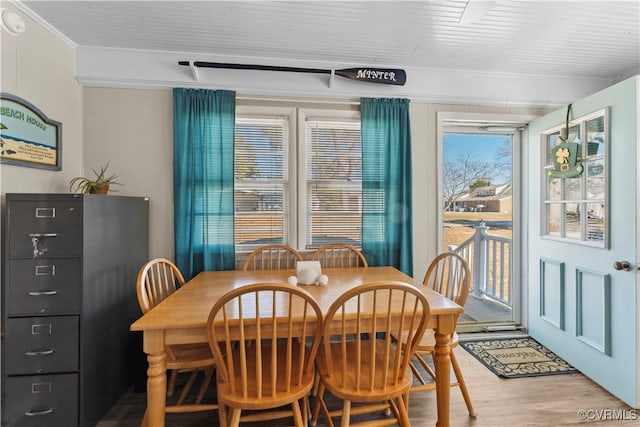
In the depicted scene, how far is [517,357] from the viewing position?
262 cm

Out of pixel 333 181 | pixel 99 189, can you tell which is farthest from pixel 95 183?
pixel 333 181

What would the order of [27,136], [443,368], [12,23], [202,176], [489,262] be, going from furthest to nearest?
[489,262], [202,176], [27,136], [12,23], [443,368]

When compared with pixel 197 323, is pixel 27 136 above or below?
above

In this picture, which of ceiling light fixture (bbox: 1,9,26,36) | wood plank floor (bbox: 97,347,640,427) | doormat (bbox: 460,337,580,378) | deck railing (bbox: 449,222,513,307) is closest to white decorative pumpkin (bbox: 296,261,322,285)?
wood plank floor (bbox: 97,347,640,427)

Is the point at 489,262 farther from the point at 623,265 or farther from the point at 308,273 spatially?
the point at 308,273

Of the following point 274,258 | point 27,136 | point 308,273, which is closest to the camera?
point 27,136

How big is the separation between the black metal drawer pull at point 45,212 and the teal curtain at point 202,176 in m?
0.86

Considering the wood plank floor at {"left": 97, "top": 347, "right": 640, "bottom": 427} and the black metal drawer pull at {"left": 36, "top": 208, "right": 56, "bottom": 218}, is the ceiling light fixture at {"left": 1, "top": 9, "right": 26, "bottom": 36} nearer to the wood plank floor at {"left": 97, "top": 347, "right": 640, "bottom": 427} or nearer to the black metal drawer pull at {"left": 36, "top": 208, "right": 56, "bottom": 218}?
the black metal drawer pull at {"left": 36, "top": 208, "right": 56, "bottom": 218}

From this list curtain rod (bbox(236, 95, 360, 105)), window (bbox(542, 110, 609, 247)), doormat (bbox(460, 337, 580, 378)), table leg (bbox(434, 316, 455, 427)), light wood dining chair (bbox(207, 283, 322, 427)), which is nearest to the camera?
light wood dining chair (bbox(207, 283, 322, 427))

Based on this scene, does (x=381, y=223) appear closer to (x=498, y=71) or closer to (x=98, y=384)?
(x=498, y=71)

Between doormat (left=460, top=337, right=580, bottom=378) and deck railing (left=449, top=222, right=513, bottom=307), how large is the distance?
0.54 meters

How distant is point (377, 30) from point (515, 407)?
270 cm

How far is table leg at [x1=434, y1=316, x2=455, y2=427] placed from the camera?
164 centimetres

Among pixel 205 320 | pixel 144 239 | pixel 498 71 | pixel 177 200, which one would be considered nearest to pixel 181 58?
pixel 177 200
